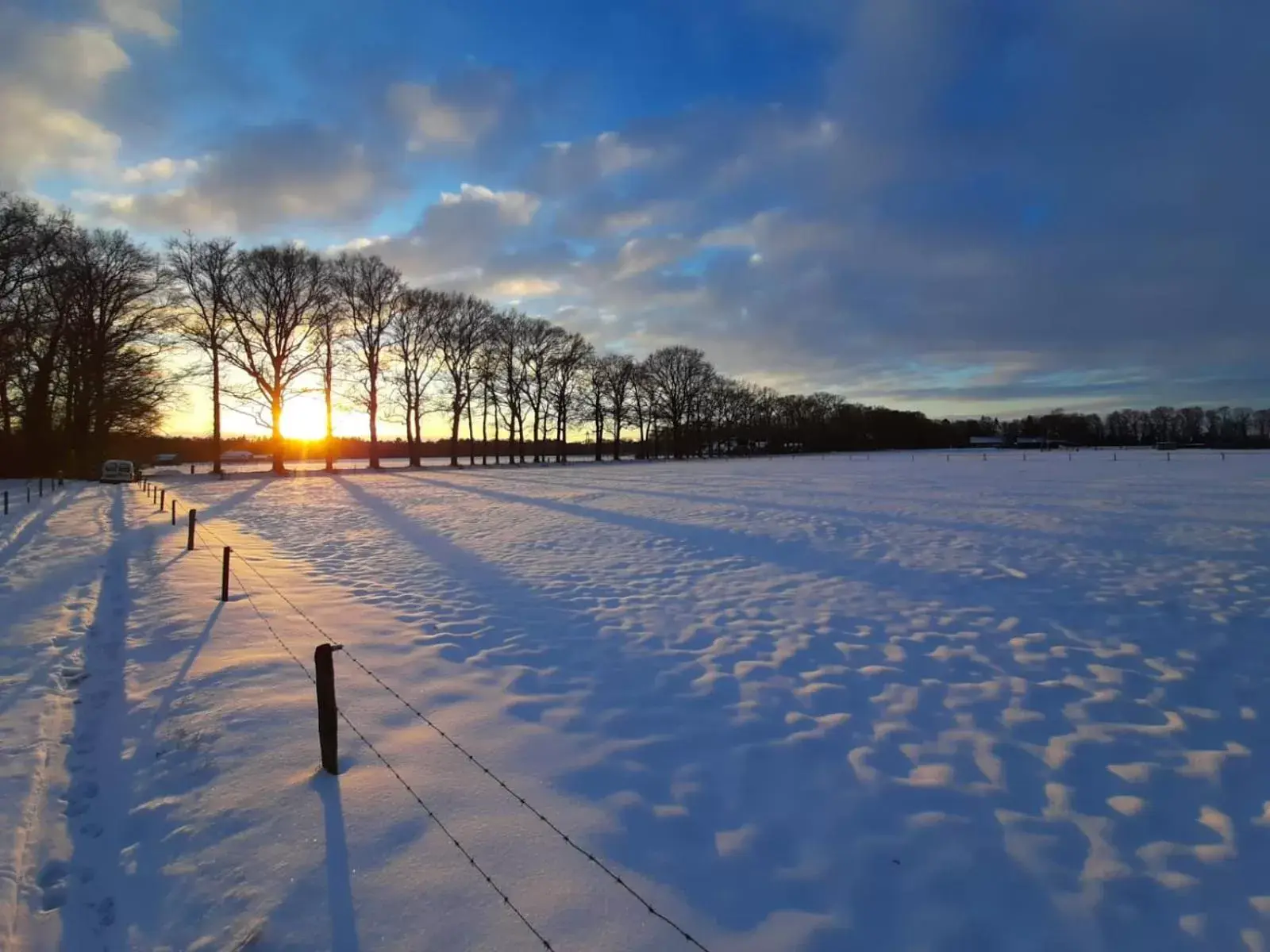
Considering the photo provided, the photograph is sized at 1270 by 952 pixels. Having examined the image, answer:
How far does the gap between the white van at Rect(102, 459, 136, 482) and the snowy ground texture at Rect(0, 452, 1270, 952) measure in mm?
34058

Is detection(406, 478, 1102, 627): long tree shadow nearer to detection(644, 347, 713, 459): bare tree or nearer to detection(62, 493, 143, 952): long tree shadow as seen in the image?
detection(62, 493, 143, 952): long tree shadow

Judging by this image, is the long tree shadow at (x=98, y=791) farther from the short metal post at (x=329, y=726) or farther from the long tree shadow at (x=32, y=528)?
the long tree shadow at (x=32, y=528)

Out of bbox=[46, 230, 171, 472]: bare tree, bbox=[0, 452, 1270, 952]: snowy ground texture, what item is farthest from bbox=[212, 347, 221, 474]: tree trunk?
bbox=[0, 452, 1270, 952]: snowy ground texture

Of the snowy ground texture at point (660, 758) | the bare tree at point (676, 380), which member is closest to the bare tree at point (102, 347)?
the snowy ground texture at point (660, 758)

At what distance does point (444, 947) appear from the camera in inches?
127

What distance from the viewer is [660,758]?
5.12 m

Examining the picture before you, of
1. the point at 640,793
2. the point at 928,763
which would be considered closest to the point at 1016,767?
the point at 928,763

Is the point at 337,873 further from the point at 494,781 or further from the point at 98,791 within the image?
the point at 98,791

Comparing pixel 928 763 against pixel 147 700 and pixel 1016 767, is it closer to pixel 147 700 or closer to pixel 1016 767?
pixel 1016 767

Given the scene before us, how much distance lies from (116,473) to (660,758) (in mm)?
47415

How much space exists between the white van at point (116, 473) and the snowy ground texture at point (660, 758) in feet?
112

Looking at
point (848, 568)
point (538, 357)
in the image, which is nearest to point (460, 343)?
point (538, 357)

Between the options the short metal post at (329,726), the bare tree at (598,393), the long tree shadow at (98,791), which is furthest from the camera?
the bare tree at (598,393)

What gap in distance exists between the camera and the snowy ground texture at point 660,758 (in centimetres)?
350
